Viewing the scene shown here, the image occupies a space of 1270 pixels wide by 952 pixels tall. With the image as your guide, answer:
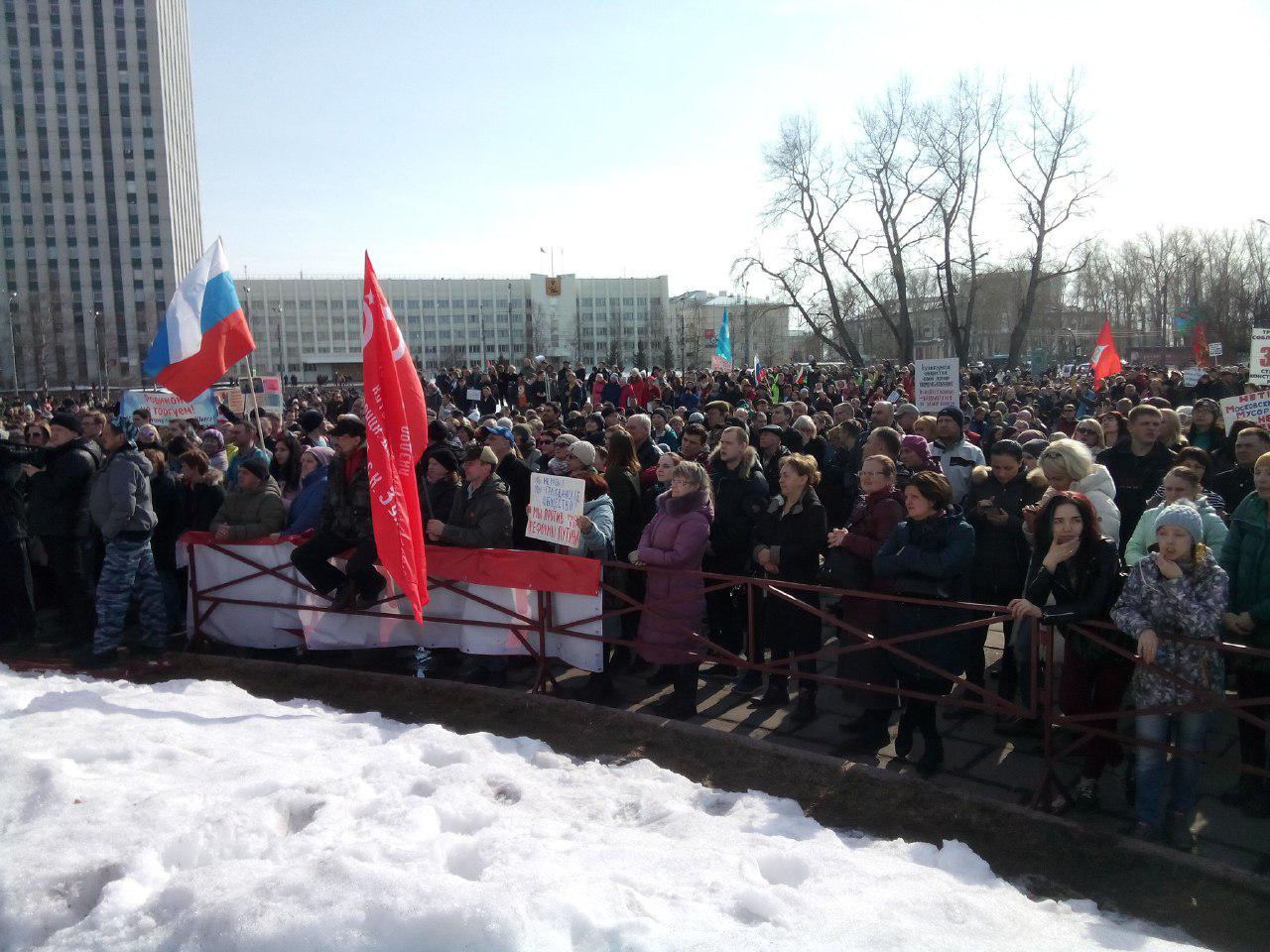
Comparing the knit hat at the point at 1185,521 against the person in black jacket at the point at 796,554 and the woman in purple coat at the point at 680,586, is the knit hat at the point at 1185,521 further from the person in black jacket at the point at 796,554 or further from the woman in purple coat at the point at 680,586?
the woman in purple coat at the point at 680,586

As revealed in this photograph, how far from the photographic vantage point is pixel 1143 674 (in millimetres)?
4957

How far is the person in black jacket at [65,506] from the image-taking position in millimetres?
8648

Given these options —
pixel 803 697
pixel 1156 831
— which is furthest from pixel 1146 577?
pixel 803 697

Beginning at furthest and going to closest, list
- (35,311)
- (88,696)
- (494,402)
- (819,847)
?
(35,311) < (494,402) < (88,696) < (819,847)

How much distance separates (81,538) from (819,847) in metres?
7.59

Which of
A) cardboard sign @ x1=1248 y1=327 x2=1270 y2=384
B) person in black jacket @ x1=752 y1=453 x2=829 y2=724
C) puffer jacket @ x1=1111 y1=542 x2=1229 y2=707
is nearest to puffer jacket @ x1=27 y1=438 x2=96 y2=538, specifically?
person in black jacket @ x1=752 y1=453 x2=829 y2=724

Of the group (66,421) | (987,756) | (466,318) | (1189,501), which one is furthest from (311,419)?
(466,318)

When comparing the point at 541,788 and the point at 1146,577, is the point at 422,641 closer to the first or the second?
the point at 541,788

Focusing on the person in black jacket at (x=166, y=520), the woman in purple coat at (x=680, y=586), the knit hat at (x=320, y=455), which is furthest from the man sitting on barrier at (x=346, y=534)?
the woman in purple coat at (x=680, y=586)

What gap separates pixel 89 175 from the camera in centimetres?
11188

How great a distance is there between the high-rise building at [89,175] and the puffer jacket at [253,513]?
370 feet

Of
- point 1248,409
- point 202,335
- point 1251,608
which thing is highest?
point 202,335

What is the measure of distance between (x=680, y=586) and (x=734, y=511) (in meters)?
0.88

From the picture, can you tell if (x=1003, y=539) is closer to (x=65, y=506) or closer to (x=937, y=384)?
(x=937, y=384)
